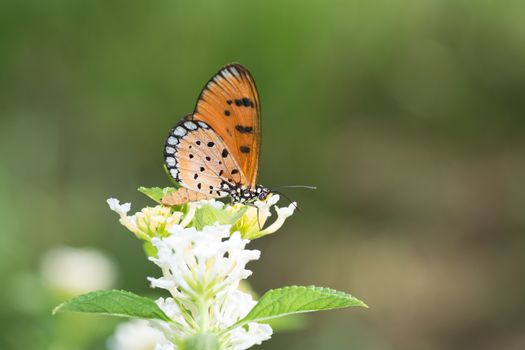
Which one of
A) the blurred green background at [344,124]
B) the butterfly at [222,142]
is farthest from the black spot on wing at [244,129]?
the blurred green background at [344,124]

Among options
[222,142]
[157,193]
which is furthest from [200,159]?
[157,193]

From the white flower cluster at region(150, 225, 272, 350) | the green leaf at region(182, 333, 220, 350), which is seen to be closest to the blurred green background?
the white flower cluster at region(150, 225, 272, 350)

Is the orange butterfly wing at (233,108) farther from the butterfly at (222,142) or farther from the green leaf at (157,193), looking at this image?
the green leaf at (157,193)

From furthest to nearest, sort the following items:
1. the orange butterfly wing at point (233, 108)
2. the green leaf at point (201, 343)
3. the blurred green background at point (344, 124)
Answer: the blurred green background at point (344, 124) < the orange butterfly wing at point (233, 108) < the green leaf at point (201, 343)

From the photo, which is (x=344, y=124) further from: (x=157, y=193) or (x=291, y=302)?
(x=291, y=302)

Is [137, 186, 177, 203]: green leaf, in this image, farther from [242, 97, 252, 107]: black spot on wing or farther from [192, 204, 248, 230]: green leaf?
[242, 97, 252, 107]: black spot on wing

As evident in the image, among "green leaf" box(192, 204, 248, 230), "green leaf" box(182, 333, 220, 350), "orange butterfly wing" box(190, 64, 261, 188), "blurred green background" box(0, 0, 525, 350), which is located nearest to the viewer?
"green leaf" box(182, 333, 220, 350)
